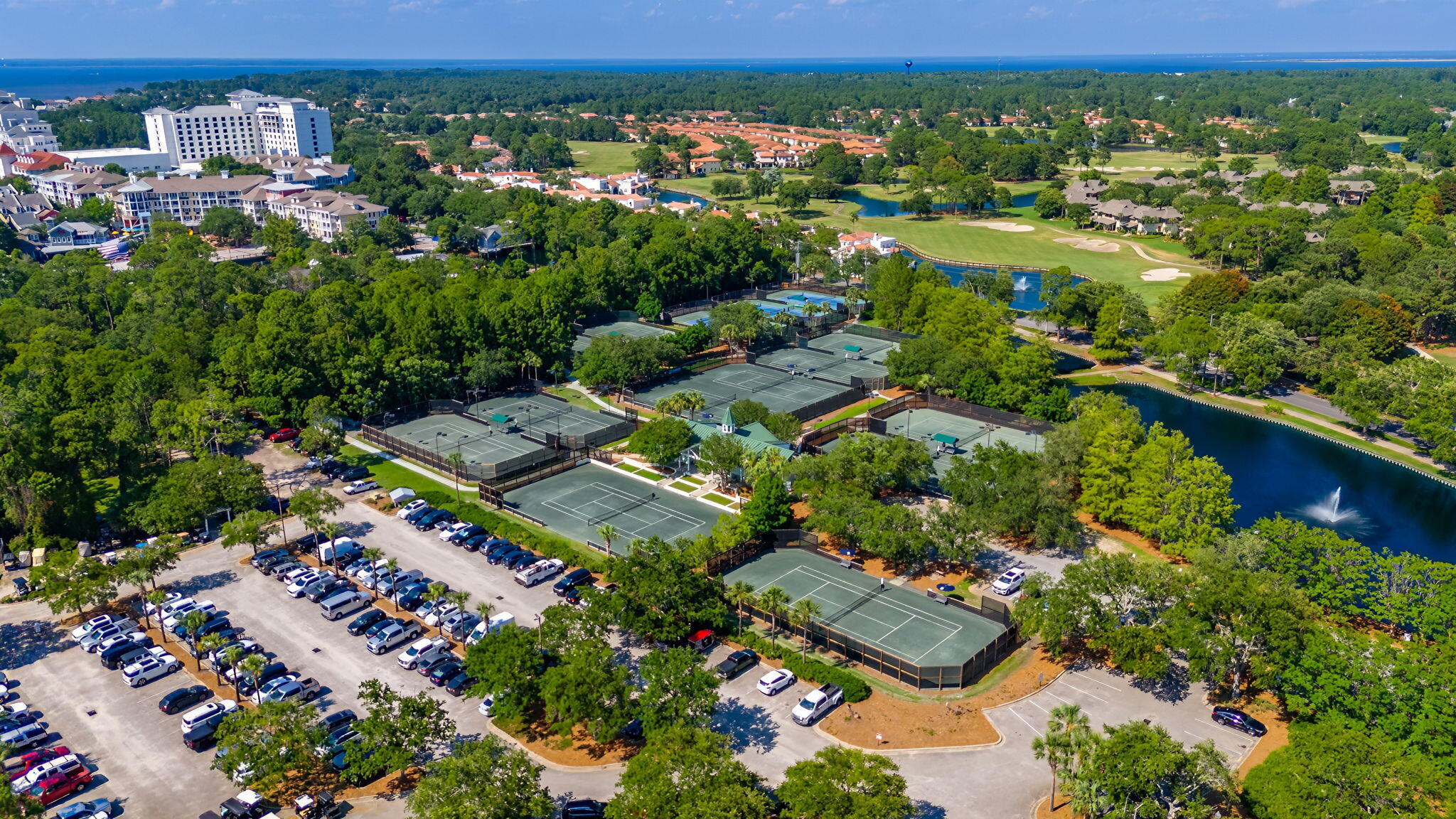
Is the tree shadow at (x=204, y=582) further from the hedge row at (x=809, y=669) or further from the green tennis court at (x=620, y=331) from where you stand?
the green tennis court at (x=620, y=331)

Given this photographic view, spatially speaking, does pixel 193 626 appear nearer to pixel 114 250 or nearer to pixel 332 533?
pixel 332 533

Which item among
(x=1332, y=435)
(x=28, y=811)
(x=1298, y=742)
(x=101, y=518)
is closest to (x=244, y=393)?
(x=101, y=518)

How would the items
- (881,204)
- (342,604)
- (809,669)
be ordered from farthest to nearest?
(881,204) < (342,604) < (809,669)

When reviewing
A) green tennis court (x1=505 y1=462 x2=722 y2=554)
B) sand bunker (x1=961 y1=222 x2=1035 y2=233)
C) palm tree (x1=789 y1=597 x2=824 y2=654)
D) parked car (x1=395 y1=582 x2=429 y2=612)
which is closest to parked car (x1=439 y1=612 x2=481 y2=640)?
parked car (x1=395 y1=582 x2=429 y2=612)

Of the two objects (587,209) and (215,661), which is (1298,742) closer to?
(215,661)

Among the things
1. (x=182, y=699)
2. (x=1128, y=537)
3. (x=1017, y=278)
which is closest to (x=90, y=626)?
(x=182, y=699)

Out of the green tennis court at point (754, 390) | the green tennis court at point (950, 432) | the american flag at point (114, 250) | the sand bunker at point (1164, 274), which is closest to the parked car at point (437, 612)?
the green tennis court at point (754, 390)

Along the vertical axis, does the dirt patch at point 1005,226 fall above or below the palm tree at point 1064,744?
above
